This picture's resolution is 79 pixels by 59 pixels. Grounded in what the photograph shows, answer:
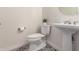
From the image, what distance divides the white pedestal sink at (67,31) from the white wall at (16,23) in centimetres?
34

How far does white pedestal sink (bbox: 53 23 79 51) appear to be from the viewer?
1599 millimetres

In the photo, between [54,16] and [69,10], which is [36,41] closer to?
[54,16]

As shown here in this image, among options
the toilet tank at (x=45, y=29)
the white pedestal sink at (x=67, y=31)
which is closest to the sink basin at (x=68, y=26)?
the white pedestal sink at (x=67, y=31)

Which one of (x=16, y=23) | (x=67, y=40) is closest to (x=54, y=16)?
(x=67, y=40)

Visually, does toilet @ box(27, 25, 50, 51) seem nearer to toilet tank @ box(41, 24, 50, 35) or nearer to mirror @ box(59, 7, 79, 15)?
toilet tank @ box(41, 24, 50, 35)

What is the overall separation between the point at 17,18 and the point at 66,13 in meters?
0.76

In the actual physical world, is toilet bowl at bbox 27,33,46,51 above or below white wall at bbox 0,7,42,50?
below

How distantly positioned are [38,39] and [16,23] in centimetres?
42

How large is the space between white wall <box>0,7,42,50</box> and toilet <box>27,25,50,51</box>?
0.08 m

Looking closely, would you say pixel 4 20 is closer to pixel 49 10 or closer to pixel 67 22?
pixel 49 10

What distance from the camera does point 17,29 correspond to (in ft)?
5.48

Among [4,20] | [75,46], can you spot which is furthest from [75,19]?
[4,20]

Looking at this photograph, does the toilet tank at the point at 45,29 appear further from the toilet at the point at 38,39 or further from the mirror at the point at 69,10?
the mirror at the point at 69,10

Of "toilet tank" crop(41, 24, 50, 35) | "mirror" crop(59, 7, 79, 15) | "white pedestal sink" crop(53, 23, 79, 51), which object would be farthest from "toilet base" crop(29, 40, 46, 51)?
"mirror" crop(59, 7, 79, 15)
